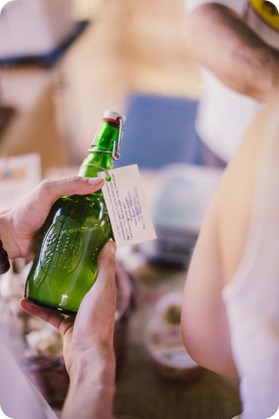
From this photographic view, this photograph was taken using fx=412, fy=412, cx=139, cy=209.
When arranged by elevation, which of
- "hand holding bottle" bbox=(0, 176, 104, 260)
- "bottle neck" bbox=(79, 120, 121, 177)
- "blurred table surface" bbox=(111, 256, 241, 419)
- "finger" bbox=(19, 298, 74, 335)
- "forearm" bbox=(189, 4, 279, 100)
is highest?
"forearm" bbox=(189, 4, 279, 100)

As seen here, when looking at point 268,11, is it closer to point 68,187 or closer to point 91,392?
point 68,187

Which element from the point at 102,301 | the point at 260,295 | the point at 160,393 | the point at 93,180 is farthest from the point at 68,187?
the point at 160,393

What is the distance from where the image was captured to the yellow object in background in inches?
21.4

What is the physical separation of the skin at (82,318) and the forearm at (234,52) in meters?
0.24

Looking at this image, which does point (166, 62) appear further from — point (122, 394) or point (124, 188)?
point (122, 394)

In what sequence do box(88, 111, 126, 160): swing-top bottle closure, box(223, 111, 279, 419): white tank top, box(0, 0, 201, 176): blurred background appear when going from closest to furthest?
box(223, 111, 279, 419): white tank top < box(88, 111, 126, 160): swing-top bottle closure < box(0, 0, 201, 176): blurred background

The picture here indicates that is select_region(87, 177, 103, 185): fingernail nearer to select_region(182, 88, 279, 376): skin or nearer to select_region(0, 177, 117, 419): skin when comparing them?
select_region(0, 177, 117, 419): skin

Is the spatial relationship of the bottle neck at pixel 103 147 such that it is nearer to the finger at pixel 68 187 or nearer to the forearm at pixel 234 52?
the finger at pixel 68 187

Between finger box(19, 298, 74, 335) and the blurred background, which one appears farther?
the blurred background

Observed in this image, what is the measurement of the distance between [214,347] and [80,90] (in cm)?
92

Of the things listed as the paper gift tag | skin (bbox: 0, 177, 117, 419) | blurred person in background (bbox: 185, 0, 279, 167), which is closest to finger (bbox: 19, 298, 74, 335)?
skin (bbox: 0, 177, 117, 419)

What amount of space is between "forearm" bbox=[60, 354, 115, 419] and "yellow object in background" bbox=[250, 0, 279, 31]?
1.60 ft

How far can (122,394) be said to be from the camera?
70 cm

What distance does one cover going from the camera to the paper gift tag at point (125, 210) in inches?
21.2
